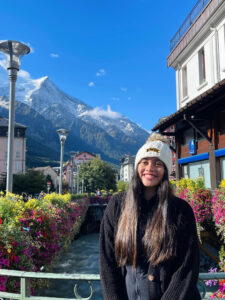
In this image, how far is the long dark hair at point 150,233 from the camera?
5.92 ft

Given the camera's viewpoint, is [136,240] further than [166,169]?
No

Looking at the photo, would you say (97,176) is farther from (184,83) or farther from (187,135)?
(187,135)

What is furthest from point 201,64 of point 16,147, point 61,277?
point 16,147

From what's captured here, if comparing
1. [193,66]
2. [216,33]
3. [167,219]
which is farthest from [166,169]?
[193,66]

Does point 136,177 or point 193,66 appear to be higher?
point 193,66

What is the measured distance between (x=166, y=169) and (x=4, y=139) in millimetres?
Answer: 76446

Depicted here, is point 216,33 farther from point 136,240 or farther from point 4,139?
point 4,139

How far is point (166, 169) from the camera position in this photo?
2080 millimetres

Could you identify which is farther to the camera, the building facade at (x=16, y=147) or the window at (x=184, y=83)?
the building facade at (x=16, y=147)

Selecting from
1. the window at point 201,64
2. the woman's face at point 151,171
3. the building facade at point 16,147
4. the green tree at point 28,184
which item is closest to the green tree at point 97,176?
the green tree at point 28,184

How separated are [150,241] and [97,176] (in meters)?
58.2

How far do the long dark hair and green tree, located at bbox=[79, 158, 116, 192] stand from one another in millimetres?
57667

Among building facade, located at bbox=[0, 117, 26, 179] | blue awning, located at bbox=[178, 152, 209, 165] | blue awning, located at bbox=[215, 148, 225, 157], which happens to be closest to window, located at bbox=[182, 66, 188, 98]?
blue awning, located at bbox=[178, 152, 209, 165]

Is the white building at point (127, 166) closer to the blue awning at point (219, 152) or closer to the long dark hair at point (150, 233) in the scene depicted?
the blue awning at point (219, 152)
